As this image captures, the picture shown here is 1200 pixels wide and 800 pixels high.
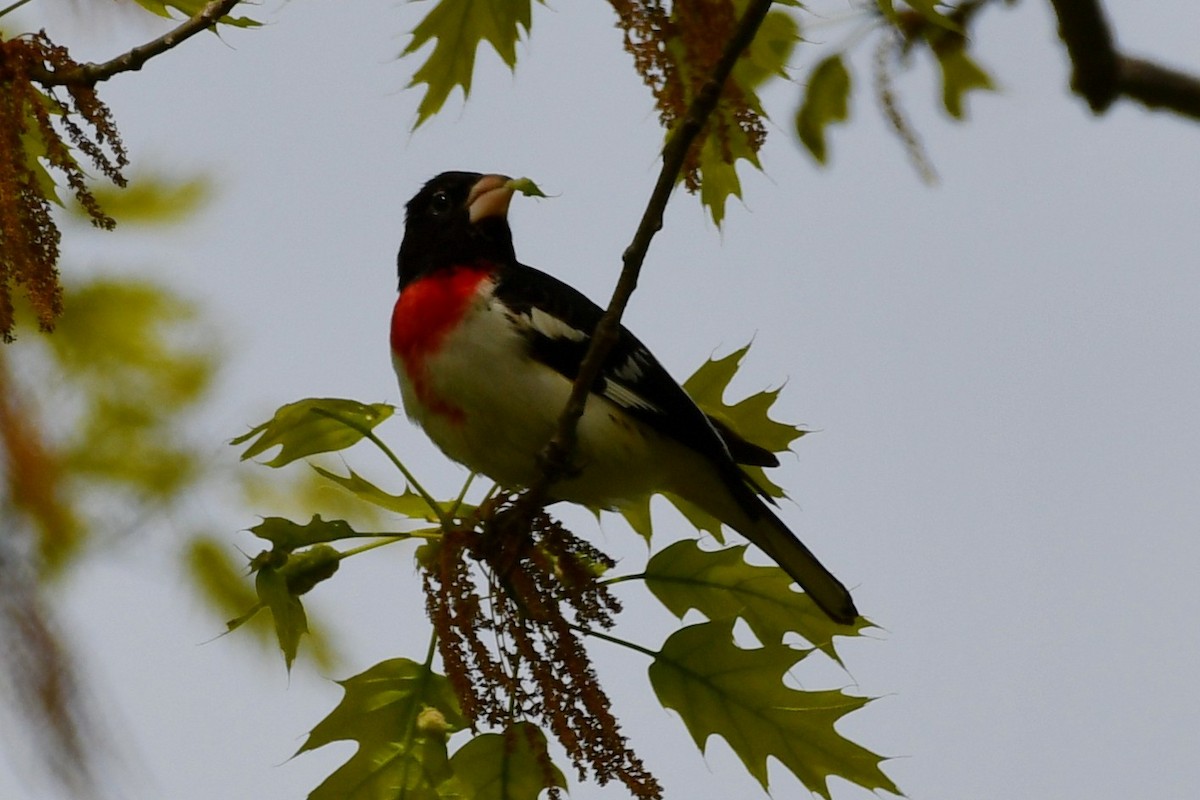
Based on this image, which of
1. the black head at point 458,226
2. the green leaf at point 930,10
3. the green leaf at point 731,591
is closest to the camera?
the green leaf at point 930,10

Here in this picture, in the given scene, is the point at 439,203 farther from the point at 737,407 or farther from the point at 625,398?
the point at 737,407

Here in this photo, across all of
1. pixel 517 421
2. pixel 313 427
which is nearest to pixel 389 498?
pixel 313 427

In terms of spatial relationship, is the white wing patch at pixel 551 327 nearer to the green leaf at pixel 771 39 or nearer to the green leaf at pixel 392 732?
the green leaf at pixel 771 39

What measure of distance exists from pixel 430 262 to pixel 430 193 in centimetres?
34

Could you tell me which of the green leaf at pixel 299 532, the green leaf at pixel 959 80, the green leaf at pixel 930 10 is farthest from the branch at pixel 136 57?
the green leaf at pixel 959 80

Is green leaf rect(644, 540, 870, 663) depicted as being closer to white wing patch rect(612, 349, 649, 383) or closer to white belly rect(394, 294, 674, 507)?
white belly rect(394, 294, 674, 507)

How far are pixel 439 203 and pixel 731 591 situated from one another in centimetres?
176

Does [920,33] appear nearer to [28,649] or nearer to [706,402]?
[706,402]

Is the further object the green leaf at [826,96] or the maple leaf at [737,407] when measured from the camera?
the green leaf at [826,96]

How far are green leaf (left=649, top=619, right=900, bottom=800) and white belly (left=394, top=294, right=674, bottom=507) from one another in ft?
2.60

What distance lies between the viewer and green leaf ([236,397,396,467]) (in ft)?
9.11

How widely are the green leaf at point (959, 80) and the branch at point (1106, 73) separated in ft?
3.81

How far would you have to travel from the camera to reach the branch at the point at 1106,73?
2371 mm

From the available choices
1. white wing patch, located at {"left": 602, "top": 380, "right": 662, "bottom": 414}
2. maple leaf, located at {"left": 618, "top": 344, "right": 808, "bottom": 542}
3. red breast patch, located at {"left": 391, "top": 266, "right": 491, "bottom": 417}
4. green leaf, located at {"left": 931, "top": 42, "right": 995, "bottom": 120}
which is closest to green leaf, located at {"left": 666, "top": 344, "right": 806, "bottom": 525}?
maple leaf, located at {"left": 618, "top": 344, "right": 808, "bottom": 542}
